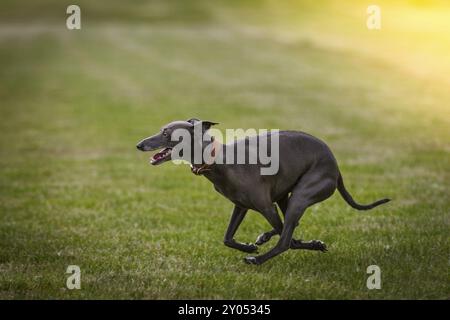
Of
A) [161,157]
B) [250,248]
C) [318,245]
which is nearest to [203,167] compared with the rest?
[161,157]

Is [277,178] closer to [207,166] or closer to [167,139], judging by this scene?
[207,166]

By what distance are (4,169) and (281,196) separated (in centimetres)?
814

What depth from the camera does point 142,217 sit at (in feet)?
31.7

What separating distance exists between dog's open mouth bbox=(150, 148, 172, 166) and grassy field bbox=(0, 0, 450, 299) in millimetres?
1158

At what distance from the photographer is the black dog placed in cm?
659

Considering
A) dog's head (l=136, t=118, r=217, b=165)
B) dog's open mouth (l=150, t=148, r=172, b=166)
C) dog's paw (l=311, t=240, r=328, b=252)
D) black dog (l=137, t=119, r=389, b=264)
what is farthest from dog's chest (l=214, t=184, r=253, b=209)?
dog's paw (l=311, t=240, r=328, b=252)

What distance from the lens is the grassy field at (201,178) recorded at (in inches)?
266

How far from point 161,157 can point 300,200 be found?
1.45 metres

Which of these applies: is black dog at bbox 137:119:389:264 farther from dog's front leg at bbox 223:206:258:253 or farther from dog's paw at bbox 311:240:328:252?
dog's paw at bbox 311:240:328:252

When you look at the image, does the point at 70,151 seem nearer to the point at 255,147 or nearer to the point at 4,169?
the point at 4,169
